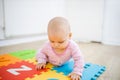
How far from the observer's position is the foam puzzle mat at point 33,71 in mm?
762

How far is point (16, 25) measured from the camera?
1.57m

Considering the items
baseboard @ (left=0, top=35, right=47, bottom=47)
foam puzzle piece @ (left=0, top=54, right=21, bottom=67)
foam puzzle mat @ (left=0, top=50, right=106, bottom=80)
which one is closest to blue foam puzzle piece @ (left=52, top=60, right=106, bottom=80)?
foam puzzle mat @ (left=0, top=50, right=106, bottom=80)

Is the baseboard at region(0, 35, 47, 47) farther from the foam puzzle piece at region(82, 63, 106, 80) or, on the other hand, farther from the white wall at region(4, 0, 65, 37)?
the foam puzzle piece at region(82, 63, 106, 80)

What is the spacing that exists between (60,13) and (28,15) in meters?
0.54

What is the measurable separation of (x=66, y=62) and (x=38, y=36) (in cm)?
95

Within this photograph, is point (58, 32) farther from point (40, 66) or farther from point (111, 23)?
point (111, 23)

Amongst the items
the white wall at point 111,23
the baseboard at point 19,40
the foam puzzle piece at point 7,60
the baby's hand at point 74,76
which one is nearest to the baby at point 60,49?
the baby's hand at point 74,76

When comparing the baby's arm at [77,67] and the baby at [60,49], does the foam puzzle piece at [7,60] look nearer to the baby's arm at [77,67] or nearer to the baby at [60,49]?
the baby at [60,49]

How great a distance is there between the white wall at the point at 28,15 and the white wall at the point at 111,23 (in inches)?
24.3

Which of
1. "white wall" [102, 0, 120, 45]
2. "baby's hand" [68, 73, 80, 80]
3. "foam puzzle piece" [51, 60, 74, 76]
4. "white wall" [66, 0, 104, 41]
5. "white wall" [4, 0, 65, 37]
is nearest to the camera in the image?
"baby's hand" [68, 73, 80, 80]

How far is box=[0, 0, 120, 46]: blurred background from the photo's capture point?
1.50 m

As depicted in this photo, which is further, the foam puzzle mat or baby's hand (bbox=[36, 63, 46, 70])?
baby's hand (bbox=[36, 63, 46, 70])

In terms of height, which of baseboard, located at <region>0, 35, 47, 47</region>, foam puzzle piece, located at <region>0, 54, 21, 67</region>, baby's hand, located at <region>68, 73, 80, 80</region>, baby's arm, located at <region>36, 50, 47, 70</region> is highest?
baby's arm, located at <region>36, 50, 47, 70</region>

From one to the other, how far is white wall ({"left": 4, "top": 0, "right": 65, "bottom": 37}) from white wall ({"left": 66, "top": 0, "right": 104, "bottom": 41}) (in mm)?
194
